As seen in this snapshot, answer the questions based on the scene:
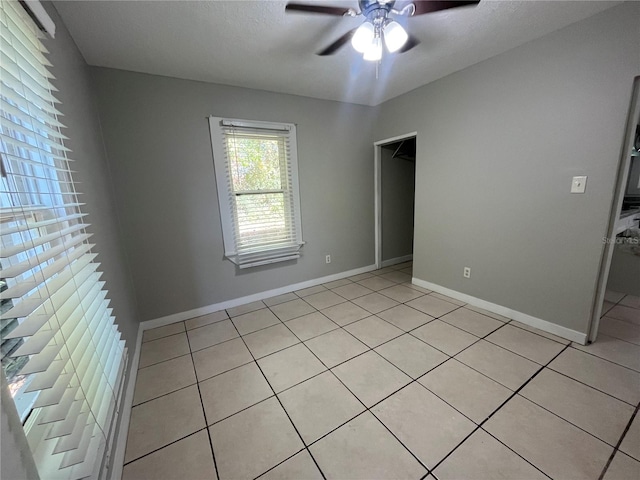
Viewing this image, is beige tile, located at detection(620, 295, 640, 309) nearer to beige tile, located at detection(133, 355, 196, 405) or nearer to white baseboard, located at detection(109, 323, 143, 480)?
beige tile, located at detection(133, 355, 196, 405)

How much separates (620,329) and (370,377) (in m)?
2.23

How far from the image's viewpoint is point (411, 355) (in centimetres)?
192

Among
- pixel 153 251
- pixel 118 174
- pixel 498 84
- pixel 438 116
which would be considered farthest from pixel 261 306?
pixel 498 84

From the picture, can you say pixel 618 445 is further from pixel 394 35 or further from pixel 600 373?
pixel 394 35

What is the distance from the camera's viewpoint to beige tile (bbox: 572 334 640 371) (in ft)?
5.72

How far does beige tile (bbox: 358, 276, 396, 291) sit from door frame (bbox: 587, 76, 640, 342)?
180 centimetres

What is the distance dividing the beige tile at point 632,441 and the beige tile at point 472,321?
88cm

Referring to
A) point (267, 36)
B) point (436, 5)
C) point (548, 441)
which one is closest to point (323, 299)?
point (548, 441)

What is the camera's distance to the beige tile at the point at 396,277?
345 cm

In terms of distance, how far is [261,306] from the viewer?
2848mm

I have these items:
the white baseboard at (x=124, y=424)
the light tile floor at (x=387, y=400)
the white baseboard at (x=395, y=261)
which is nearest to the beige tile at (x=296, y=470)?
the light tile floor at (x=387, y=400)

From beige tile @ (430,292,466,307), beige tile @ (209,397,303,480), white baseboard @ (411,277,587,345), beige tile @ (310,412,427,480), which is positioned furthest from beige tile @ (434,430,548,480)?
beige tile @ (430,292,466,307)

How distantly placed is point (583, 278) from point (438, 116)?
193cm

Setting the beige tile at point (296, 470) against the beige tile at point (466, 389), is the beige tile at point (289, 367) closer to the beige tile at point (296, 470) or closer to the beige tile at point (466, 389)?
the beige tile at point (296, 470)
